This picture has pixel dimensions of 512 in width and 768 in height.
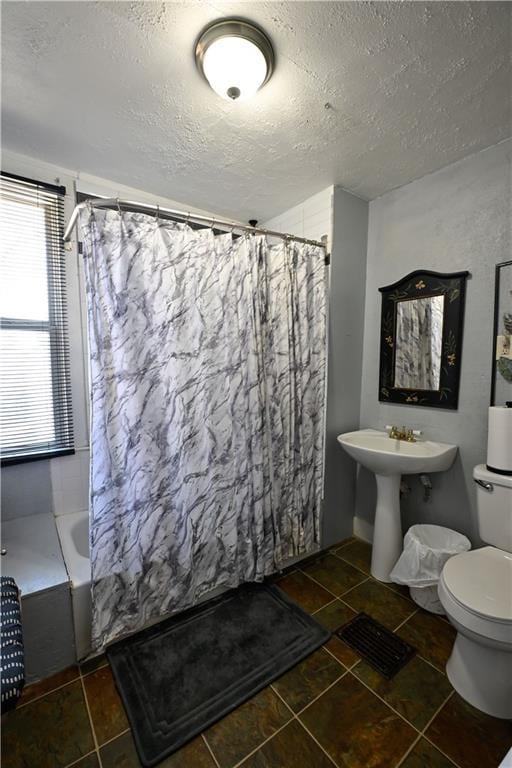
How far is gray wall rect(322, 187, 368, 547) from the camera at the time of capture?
2.14 metres

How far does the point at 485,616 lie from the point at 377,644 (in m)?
0.61

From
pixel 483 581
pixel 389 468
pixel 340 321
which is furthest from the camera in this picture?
pixel 340 321

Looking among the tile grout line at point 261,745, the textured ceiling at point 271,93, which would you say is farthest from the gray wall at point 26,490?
the textured ceiling at point 271,93

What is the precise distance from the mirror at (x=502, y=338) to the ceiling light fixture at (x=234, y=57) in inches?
56.8

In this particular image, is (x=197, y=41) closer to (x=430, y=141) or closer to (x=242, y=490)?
(x=430, y=141)

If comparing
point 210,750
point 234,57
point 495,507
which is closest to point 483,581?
point 495,507

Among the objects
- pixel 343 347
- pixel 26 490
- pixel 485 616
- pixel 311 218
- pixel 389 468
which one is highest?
pixel 311 218

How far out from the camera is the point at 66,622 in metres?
1.42

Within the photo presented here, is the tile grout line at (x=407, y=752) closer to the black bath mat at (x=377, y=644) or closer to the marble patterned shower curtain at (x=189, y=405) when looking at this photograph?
the black bath mat at (x=377, y=644)

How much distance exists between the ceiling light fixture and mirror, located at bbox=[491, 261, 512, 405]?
1.44 meters

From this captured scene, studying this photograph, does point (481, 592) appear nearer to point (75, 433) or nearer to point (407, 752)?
point (407, 752)

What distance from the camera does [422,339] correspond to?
79.3 inches

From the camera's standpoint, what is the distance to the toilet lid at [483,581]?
1.20 m

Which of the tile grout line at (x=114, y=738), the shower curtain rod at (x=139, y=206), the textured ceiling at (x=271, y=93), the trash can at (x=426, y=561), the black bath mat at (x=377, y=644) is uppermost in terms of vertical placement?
the textured ceiling at (x=271, y=93)
